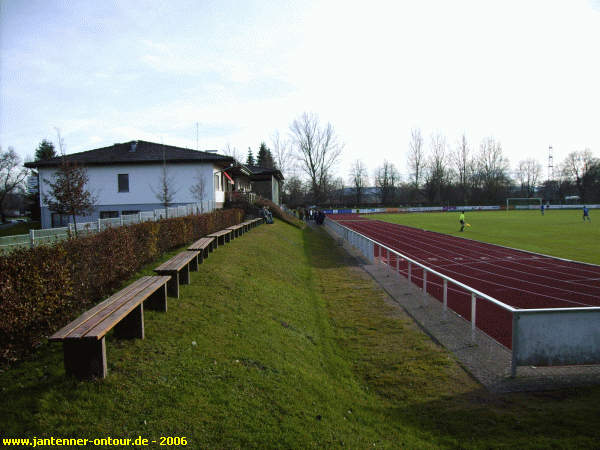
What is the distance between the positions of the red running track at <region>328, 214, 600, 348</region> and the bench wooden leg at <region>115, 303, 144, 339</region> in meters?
6.16

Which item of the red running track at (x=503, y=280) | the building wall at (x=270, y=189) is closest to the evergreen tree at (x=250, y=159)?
the building wall at (x=270, y=189)

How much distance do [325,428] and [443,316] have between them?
5228 mm

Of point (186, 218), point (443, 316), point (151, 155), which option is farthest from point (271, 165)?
point (443, 316)

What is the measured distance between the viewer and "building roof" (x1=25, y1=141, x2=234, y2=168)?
29984 mm

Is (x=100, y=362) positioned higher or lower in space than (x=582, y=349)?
higher

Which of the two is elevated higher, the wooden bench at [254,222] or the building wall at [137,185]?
Answer: the building wall at [137,185]

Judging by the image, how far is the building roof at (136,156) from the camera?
2998 cm

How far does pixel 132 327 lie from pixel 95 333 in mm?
1366

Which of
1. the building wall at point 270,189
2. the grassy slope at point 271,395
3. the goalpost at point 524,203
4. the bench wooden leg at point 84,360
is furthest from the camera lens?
the goalpost at point 524,203

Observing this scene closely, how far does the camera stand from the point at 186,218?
14.1m

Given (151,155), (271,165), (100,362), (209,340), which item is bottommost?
(209,340)

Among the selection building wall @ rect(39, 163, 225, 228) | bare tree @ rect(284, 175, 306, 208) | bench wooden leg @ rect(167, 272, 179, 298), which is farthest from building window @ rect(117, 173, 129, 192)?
bare tree @ rect(284, 175, 306, 208)

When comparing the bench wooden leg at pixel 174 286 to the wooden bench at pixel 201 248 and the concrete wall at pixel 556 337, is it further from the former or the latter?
the concrete wall at pixel 556 337

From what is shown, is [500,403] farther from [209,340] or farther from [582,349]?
[209,340]
